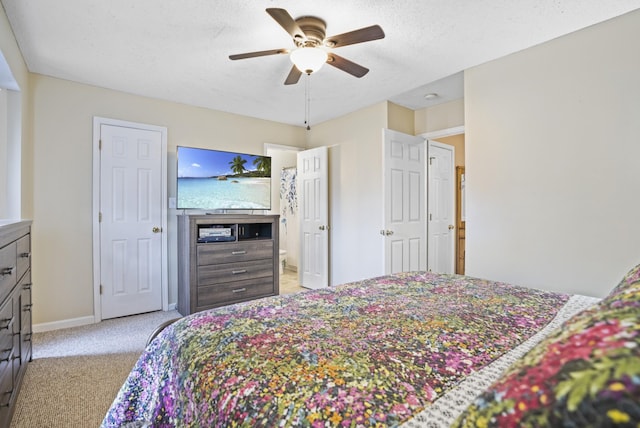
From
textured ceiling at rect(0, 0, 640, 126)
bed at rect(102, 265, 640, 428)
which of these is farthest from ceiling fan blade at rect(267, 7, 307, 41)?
bed at rect(102, 265, 640, 428)

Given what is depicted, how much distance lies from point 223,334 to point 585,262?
2.53 m

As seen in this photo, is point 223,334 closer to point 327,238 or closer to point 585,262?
point 585,262

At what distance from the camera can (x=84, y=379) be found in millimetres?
2146

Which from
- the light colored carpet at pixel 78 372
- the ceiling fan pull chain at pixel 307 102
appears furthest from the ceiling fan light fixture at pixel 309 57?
the light colored carpet at pixel 78 372

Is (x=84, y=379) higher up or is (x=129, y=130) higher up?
(x=129, y=130)

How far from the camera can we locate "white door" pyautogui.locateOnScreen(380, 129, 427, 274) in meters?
3.46

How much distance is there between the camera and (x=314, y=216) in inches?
181

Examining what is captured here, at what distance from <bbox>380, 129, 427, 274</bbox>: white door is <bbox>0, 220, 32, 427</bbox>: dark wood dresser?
2.91 meters

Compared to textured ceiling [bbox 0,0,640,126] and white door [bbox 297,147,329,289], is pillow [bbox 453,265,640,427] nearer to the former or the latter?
textured ceiling [bbox 0,0,640,126]

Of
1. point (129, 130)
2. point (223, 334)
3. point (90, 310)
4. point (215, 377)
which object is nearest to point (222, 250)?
point (90, 310)

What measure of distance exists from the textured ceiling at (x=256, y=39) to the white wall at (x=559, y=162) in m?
0.19

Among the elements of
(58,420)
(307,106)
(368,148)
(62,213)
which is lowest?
(58,420)

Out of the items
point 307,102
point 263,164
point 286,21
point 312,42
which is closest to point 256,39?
point 312,42

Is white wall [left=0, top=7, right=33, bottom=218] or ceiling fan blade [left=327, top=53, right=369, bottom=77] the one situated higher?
ceiling fan blade [left=327, top=53, right=369, bottom=77]
